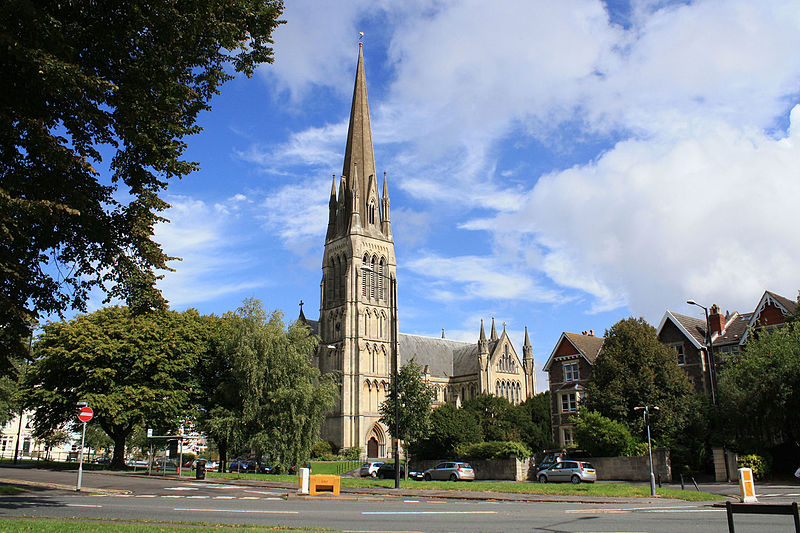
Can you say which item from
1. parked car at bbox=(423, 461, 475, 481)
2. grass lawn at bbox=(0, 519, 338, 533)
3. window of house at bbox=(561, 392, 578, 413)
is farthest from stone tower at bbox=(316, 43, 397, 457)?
grass lawn at bbox=(0, 519, 338, 533)

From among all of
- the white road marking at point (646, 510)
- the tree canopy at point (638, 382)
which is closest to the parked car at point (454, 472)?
the tree canopy at point (638, 382)

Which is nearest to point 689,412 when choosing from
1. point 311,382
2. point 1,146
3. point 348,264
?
point 311,382

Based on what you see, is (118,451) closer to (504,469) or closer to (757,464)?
(504,469)

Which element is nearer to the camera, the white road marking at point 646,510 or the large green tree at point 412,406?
the white road marking at point 646,510

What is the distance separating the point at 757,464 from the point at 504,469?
13598 millimetres

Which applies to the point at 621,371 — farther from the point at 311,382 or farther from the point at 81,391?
the point at 81,391

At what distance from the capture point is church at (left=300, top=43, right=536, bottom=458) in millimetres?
79500

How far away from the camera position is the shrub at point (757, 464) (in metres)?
30.7

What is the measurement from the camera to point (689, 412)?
118 feet

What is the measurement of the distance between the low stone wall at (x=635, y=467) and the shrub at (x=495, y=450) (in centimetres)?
489

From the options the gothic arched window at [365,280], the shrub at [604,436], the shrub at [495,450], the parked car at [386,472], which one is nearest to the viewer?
the shrub at [604,436]

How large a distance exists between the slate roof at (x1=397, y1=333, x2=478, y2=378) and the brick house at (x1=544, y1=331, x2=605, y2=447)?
42449 millimetres

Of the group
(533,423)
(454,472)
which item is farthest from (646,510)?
(533,423)

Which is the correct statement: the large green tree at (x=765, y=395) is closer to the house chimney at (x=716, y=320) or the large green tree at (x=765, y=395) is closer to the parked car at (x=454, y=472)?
the house chimney at (x=716, y=320)
